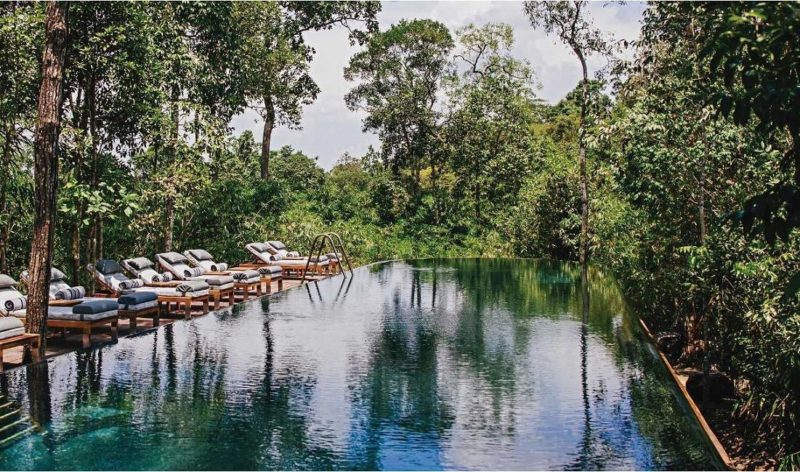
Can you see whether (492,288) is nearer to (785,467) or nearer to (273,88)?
(785,467)

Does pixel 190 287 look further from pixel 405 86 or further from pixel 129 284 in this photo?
pixel 405 86

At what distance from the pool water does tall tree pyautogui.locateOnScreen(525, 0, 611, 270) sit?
8031 mm

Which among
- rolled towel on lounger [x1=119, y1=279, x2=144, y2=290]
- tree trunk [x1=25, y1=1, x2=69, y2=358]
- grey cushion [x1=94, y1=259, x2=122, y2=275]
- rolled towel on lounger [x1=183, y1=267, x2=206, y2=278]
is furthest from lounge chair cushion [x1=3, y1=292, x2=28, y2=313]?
rolled towel on lounger [x1=183, y1=267, x2=206, y2=278]

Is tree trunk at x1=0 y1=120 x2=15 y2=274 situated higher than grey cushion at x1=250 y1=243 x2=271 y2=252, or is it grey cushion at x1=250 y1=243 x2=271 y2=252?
tree trunk at x1=0 y1=120 x2=15 y2=274

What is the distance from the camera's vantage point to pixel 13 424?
4551mm

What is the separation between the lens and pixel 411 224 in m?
21.4

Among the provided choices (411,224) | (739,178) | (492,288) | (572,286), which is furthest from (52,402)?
(411,224)

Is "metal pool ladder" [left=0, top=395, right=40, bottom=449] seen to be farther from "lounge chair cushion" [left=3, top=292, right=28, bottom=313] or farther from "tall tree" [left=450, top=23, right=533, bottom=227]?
"tall tree" [left=450, top=23, right=533, bottom=227]

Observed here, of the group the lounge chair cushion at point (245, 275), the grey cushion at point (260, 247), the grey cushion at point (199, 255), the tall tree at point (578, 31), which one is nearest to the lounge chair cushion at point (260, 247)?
the grey cushion at point (260, 247)

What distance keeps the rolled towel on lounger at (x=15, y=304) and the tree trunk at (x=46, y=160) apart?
898 millimetres

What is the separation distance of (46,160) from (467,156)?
617 inches

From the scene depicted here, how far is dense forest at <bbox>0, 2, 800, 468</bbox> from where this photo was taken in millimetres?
5957

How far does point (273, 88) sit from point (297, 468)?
1485 centimetres

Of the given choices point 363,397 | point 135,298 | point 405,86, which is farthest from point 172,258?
point 405,86
